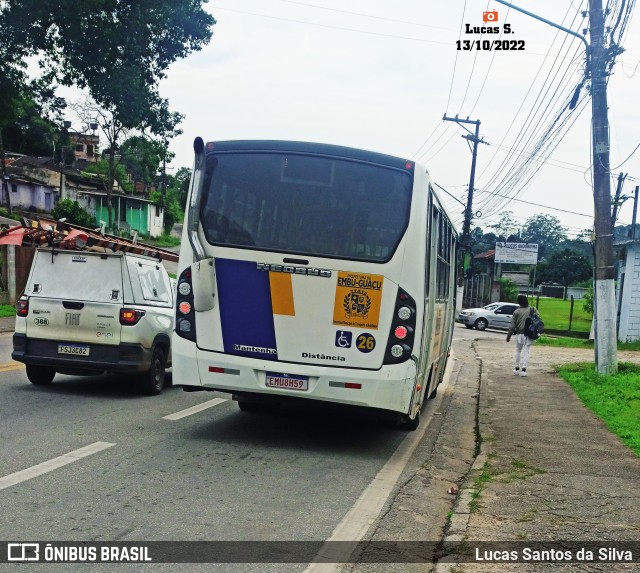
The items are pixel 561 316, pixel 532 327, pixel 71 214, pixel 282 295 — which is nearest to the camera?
pixel 282 295

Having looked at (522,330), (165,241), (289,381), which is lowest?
(289,381)

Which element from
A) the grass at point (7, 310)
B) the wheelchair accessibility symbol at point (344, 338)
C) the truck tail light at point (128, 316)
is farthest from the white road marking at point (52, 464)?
the grass at point (7, 310)

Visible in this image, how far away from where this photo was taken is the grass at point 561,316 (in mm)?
45469

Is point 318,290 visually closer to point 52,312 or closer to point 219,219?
point 219,219

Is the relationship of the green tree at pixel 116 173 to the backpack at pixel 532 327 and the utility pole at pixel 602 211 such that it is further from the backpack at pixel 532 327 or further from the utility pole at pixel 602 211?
the utility pole at pixel 602 211

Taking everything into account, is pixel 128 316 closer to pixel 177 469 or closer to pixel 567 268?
pixel 177 469

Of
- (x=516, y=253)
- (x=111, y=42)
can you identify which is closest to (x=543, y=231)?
(x=516, y=253)

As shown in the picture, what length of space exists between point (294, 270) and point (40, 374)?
5.37 m

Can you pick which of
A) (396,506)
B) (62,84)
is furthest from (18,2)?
(396,506)

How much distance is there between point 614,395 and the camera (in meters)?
13.9

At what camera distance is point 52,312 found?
10.9 metres

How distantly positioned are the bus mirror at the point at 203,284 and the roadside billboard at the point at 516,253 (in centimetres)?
6149

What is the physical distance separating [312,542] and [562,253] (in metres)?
63.3

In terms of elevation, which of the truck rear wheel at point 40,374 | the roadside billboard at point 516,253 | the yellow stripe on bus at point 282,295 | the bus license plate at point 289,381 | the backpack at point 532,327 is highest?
the roadside billboard at point 516,253
